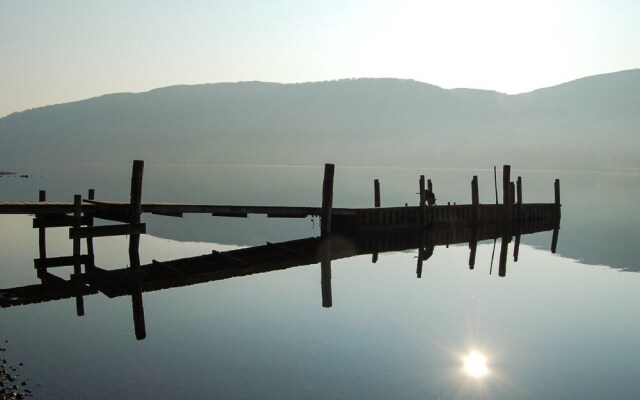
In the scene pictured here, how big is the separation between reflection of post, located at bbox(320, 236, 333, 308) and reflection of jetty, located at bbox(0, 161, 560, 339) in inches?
1.4

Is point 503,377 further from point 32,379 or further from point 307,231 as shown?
point 307,231

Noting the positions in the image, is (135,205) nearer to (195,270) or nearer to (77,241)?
(77,241)

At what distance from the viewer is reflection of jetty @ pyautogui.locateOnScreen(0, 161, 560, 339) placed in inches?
669

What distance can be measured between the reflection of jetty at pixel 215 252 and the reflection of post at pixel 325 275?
35 mm

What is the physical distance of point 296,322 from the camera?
59.7 feet

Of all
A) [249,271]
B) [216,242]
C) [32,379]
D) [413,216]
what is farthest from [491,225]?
[32,379]

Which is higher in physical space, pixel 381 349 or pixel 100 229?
pixel 100 229

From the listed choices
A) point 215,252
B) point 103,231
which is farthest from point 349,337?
point 103,231

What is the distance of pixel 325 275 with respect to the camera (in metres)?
21.2

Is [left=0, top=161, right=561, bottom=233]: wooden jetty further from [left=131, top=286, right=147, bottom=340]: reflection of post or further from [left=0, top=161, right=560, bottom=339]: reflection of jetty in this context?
[left=131, top=286, right=147, bottom=340]: reflection of post

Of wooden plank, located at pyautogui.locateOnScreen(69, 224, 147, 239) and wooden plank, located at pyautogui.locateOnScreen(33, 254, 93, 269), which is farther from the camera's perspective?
wooden plank, located at pyautogui.locateOnScreen(33, 254, 93, 269)

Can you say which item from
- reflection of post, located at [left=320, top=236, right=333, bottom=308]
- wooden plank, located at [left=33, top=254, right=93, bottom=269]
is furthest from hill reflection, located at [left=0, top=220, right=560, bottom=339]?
wooden plank, located at [left=33, top=254, right=93, bottom=269]

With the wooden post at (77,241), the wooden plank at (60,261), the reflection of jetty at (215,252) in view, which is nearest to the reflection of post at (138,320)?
the reflection of jetty at (215,252)

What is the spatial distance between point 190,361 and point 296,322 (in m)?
4.44
